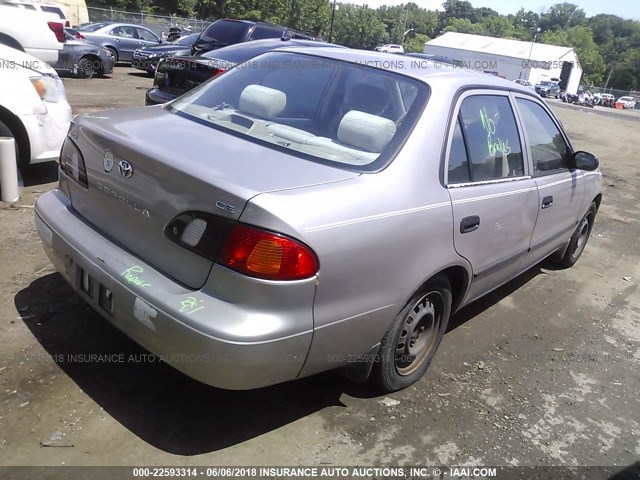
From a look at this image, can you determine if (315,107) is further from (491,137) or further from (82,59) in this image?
(82,59)

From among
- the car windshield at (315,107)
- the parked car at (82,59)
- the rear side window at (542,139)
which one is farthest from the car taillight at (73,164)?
the parked car at (82,59)

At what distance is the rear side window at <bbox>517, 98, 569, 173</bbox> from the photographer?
3.98 meters

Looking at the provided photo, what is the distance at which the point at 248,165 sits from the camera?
2482 millimetres

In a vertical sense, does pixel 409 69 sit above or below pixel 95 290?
above

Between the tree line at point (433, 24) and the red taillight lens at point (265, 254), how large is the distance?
51900 mm

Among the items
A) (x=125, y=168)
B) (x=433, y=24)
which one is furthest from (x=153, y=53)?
(x=433, y=24)

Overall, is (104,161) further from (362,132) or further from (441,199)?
(441,199)

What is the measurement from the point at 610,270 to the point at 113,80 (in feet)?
43.8

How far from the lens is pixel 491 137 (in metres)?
3.50

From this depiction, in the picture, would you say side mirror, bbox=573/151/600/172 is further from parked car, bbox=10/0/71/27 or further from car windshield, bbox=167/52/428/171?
parked car, bbox=10/0/71/27

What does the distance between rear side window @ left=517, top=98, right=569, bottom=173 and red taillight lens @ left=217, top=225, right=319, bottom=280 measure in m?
2.43

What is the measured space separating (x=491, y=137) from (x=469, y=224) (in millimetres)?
738

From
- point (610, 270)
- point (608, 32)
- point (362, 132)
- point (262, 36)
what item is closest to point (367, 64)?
point (362, 132)

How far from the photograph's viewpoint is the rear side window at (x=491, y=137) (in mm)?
3260
